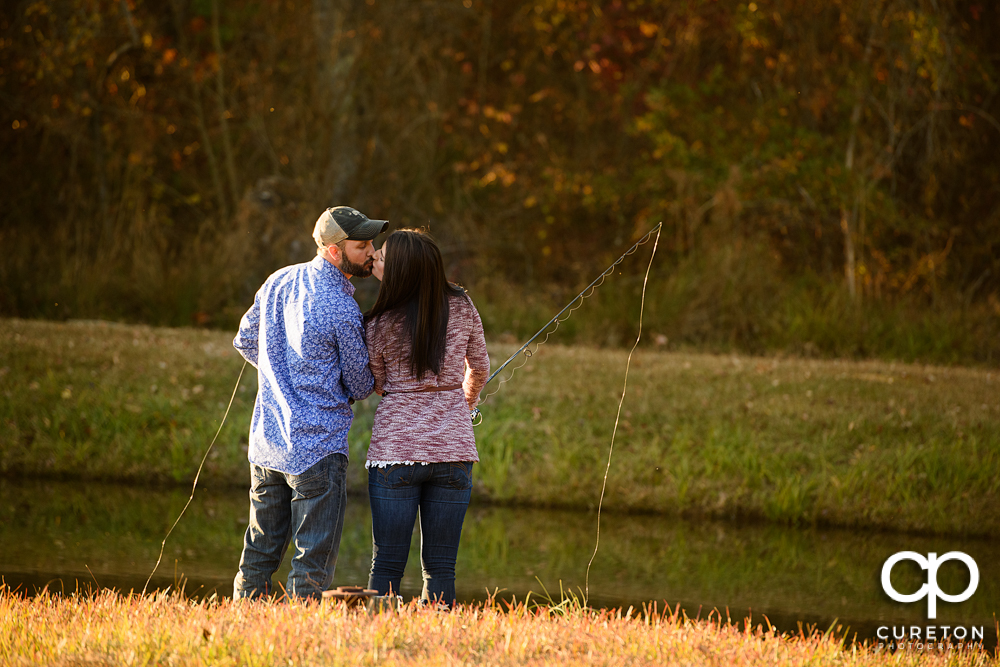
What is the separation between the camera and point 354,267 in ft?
12.3

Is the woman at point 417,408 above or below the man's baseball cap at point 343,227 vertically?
below

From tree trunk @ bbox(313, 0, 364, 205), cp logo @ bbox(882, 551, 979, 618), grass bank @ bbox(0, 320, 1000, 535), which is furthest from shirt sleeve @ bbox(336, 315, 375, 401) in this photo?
tree trunk @ bbox(313, 0, 364, 205)

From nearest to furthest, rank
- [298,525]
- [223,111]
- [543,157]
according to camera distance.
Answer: [298,525]
[223,111]
[543,157]

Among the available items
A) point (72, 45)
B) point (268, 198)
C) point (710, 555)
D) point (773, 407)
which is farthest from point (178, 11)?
point (710, 555)

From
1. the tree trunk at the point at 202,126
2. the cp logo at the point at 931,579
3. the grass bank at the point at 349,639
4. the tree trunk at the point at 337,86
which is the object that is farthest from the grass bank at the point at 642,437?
the tree trunk at the point at 202,126

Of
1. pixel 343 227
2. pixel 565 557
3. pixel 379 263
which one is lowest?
pixel 565 557

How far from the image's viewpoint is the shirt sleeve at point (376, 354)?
3756 mm

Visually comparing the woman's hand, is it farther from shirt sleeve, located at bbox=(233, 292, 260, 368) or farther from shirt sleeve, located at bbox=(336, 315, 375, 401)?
shirt sleeve, located at bbox=(233, 292, 260, 368)

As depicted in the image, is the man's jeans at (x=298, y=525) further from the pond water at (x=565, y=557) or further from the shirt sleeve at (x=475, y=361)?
the pond water at (x=565, y=557)

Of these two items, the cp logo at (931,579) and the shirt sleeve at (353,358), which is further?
the cp logo at (931,579)

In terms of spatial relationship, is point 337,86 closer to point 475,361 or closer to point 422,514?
point 475,361

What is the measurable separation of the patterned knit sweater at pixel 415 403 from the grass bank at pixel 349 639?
1.80 ft

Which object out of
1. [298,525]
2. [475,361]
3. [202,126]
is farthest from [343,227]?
[202,126]

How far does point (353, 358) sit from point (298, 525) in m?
0.61
